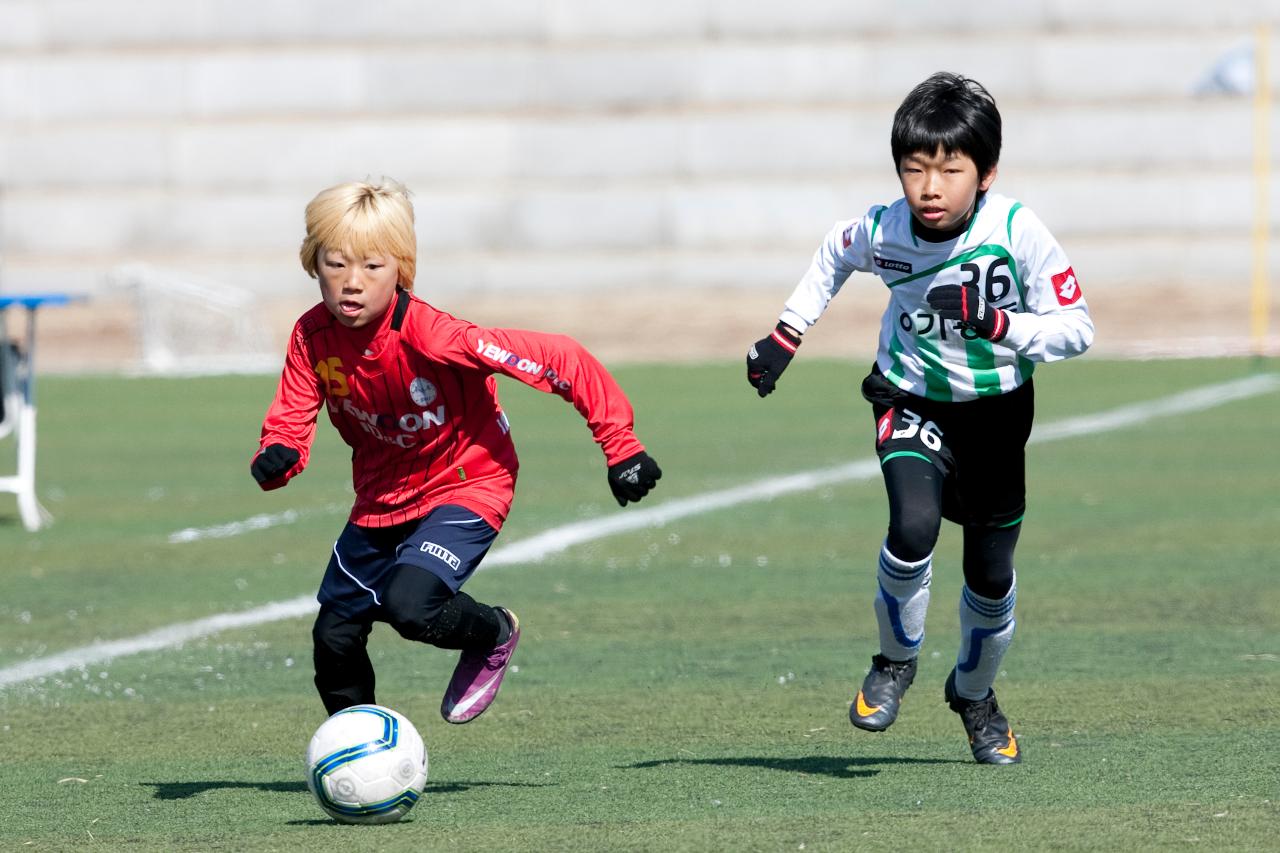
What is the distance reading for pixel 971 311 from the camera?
5.50 metres

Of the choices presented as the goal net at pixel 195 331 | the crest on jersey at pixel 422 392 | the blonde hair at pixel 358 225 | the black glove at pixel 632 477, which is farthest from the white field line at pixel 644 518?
the goal net at pixel 195 331

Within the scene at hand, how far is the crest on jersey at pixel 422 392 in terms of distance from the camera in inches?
223

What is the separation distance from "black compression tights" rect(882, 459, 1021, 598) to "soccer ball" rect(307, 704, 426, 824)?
1.49 metres

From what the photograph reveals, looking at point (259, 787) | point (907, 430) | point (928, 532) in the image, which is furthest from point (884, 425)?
point (259, 787)

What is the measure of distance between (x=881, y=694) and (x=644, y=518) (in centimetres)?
565

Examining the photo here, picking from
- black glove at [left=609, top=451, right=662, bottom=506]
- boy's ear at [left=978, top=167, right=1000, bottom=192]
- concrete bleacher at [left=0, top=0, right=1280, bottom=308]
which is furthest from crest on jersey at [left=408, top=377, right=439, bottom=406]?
concrete bleacher at [left=0, top=0, right=1280, bottom=308]

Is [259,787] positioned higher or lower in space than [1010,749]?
higher

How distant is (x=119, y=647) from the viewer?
792 centimetres

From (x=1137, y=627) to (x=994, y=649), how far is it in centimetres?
213

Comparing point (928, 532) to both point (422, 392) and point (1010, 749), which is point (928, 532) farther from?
point (422, 392)

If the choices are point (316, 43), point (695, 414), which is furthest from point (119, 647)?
point (316, 43)

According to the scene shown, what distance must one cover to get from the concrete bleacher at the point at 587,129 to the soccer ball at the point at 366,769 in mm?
25289

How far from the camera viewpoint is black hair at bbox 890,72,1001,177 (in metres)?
5.63

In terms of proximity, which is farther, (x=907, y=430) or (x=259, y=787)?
→ (x=907, y=430)
